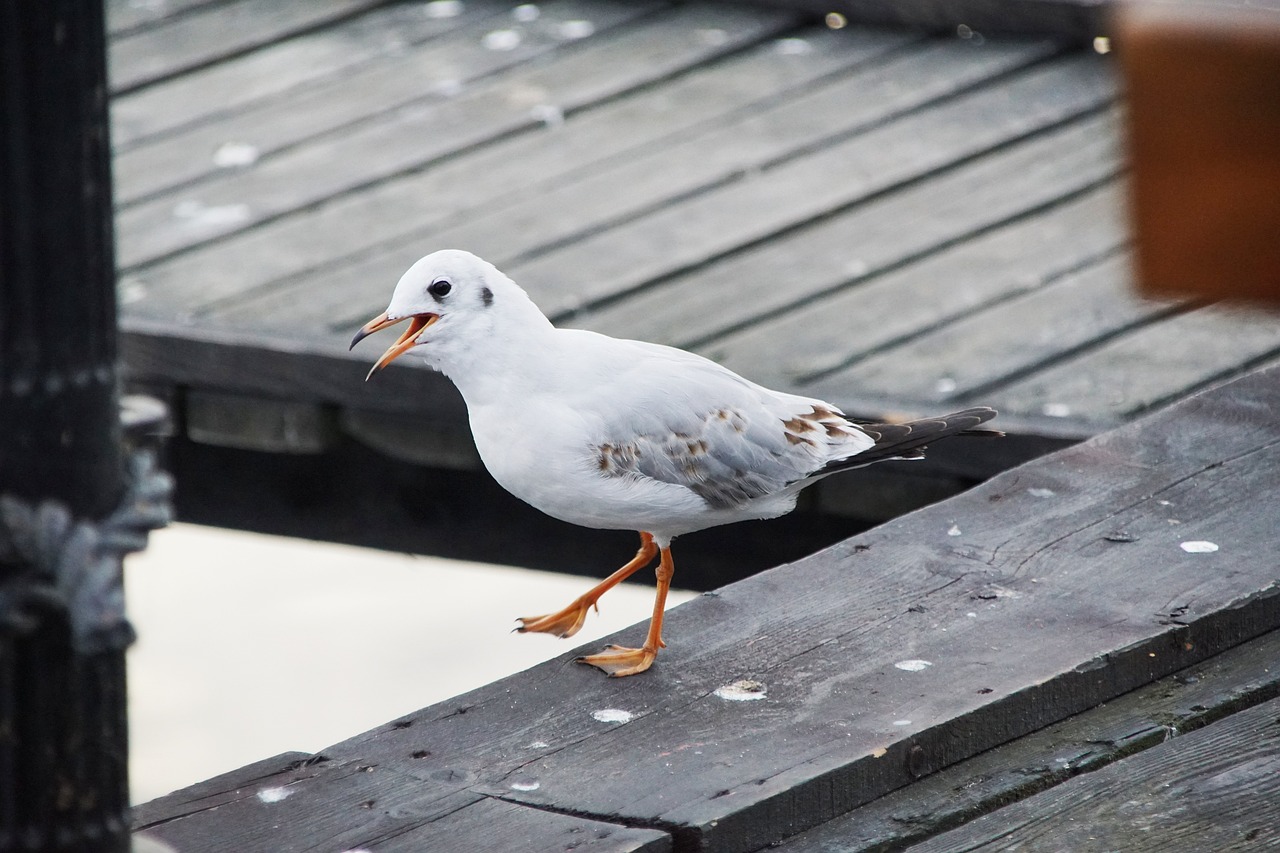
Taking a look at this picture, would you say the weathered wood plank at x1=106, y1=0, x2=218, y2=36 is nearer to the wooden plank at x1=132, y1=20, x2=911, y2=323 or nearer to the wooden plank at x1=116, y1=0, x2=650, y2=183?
the wooden plank at x1=116, y1=0, x2=650, y2=183

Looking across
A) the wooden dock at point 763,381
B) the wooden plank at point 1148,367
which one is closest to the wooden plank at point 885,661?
the wooden dock at point 763,381

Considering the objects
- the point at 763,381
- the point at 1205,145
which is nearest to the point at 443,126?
the point at 763,381

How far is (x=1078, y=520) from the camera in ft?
8.16

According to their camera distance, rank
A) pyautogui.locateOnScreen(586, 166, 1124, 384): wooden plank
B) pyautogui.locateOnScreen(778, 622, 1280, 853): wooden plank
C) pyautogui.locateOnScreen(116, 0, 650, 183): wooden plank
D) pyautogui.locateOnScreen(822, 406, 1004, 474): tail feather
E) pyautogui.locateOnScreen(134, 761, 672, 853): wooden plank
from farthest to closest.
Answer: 1. pyautogui.locateOnScreen(116, 0, 650, 183): wooden plank
2. pyautogui.locateOnScreen(586, 166, 1124, 384): wooden plank
3. pyautogui.locateOnScreen(822, 406, 1004, 474): tail feather
4. pyautogui.locateOnScreen(778, 622, 1280, 853): wooden plank
5. pyautogui.locateOnScreen(134, 761, 672, 853): wooden plank

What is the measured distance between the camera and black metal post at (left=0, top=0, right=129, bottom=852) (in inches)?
47.4

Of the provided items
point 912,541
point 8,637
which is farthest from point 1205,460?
point 8,637

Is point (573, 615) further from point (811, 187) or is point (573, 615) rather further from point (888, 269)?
point (811, 187)

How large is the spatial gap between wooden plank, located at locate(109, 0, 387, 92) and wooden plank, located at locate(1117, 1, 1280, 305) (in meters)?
3.98

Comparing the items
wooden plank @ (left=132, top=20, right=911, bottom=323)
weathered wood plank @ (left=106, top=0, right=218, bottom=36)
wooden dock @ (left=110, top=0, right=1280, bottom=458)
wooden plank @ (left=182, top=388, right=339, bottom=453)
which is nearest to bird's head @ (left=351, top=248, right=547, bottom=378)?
wooden dock @ (left=110, top=0, right=1280, bottom=458)

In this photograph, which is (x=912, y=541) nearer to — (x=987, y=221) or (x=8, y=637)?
(x=8, y=637)

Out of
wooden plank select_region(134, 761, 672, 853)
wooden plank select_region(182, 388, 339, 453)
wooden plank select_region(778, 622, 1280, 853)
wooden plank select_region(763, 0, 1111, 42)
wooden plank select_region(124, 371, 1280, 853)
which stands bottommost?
wooden plank select_region(182, 388, 339, 453)

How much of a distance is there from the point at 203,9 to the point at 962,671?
4653mm

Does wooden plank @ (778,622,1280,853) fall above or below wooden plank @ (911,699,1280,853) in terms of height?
below

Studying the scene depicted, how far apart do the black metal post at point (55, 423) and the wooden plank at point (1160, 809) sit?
885 mm
